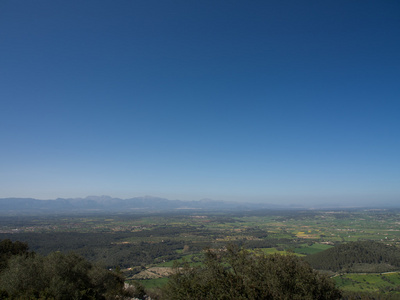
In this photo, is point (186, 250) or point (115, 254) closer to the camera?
point (115, 254)

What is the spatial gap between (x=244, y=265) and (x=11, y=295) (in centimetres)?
1974

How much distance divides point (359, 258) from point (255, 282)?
7435 centimetres

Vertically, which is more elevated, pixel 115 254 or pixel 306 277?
pixel 306 277

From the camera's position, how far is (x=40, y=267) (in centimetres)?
2417

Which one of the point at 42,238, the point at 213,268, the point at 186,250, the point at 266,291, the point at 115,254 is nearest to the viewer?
the point at 266,291

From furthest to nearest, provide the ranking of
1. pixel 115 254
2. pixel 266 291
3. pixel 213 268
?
pixel 115 254 → pixel 213 268 → pixel 266 291

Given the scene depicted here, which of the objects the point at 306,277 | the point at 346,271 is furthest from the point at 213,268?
the point at 346,271

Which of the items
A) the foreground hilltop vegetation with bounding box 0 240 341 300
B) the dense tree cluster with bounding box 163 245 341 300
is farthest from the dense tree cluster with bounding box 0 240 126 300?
the dense tree cluster with bounding box 163 245 341 300

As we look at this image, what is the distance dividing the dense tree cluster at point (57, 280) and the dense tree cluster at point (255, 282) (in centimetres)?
940

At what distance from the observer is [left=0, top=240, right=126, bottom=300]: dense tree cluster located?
20.5m

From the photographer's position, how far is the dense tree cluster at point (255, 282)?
52.4ft

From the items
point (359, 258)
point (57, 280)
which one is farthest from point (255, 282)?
point (359, 258)

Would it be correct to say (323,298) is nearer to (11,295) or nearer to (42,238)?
(11,295)

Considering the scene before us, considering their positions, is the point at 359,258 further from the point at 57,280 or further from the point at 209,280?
the point at 57,280
